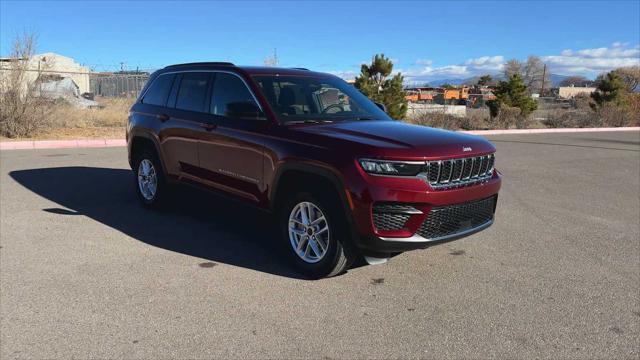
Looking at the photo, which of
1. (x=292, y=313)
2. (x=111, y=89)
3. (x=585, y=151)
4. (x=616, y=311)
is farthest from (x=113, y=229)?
(x=111, y=89)

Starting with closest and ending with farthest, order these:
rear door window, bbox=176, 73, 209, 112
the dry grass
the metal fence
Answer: rear door window, bbox=176, 73, 209, 112 < the dry grass < the metal fence

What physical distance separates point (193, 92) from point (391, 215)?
304 cm

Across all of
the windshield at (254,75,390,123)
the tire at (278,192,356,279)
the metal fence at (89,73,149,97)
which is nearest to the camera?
the tire at (278,192,356,279)

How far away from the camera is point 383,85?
2234cm

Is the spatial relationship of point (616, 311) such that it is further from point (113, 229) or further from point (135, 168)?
point (135, 168)

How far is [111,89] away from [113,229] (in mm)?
32156

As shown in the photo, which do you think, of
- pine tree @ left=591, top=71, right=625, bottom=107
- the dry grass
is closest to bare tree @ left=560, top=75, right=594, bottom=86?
pine tree @ left=591, top=71, right=625, bottom=107

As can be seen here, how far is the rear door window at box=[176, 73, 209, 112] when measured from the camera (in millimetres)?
5692

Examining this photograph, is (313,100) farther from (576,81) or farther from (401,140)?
(576,81)

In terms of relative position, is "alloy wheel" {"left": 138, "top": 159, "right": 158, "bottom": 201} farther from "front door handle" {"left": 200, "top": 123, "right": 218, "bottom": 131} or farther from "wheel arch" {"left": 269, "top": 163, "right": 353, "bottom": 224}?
"wheel arch" {"left": 269, "top": 163, "right": 353, "bottom": 224}

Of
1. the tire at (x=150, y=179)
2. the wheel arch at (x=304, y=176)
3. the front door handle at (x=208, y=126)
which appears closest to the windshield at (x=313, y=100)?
the wheel arch at (x=304, y=176)

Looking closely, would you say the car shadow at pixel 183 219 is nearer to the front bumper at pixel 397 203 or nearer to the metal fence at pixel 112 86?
the front bumper at pixel 397 203

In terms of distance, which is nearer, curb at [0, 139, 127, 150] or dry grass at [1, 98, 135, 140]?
curb at [0, 139, 127, 150]

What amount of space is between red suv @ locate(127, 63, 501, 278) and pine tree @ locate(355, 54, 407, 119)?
52.1 feet
